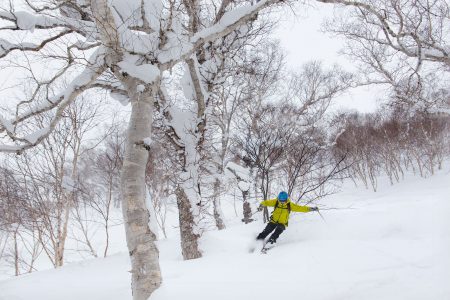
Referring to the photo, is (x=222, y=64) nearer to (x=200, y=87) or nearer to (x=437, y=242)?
Result: (x=200, y=87)

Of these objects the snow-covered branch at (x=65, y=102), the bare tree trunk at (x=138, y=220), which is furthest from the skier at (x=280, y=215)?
the snow-covered branch at (x=65, y=102)

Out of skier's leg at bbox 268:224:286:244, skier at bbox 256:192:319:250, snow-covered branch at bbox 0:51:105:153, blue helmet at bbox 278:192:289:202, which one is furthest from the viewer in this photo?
blue helmet at bbox 278:192:289:202

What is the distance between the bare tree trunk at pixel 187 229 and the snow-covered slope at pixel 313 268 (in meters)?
0.23

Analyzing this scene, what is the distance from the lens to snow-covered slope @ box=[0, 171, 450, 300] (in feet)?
9.52

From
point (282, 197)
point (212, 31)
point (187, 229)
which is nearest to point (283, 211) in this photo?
point (282, 197)

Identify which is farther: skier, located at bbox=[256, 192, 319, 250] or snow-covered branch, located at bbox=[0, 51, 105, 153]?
skier, located at bbox=[256, 192, 319, 250]

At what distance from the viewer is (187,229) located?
5582mm

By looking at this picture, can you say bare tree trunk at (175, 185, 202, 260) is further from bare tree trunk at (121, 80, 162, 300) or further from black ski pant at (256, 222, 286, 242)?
bare tree trunk at (121, 80, 162, 300)

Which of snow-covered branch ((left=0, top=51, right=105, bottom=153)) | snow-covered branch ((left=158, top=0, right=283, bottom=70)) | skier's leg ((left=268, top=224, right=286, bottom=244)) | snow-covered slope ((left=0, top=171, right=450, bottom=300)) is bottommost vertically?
snow-covered slope ((left=0, top=171, right=450, bottom=300))

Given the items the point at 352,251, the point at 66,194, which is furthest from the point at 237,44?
the point at 66,194

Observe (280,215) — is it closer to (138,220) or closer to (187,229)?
(187,229)

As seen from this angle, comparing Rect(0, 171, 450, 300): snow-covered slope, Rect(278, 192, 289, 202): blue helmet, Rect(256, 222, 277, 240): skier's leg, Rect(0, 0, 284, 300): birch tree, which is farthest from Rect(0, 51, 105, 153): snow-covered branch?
Rect(256, 222, 277, 240): skier's leg

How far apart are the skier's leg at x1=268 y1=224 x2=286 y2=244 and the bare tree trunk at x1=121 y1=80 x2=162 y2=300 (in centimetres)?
249

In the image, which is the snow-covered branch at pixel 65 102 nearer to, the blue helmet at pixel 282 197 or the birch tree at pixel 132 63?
the birch tree at pixel 132 63
